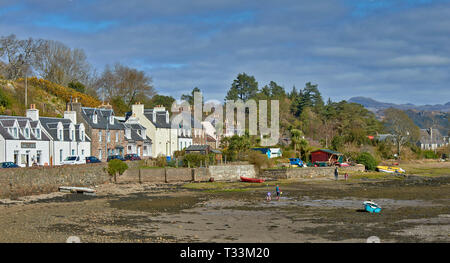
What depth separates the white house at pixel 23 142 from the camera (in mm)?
47562

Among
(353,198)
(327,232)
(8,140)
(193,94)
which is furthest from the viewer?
(193,94)

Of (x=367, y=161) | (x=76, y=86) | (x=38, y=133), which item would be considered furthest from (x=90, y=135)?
(x=367, y=161)

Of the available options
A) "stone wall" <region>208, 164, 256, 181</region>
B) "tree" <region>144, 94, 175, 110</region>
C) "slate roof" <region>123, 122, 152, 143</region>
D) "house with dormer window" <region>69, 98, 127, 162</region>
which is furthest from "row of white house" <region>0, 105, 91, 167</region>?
"tree" <region>144, 94, 175, 110</region>

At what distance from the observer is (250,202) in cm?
3947

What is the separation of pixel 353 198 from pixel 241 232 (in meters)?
19.7

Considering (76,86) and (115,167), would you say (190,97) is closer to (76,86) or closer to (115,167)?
(76,86)

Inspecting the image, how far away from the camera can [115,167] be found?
2219 inches

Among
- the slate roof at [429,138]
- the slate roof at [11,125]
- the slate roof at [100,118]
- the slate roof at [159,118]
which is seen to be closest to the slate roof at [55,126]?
the slate roof at [11,125]

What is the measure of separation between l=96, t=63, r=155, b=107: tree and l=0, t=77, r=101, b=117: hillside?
1692 centimetres

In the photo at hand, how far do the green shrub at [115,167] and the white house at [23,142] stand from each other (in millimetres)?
6742

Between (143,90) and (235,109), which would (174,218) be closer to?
(143,90)

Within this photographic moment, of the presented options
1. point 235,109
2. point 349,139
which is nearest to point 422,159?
point 349,139

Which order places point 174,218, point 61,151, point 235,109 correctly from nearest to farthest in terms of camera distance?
point 174,218 < point 61,151 < point 235,109

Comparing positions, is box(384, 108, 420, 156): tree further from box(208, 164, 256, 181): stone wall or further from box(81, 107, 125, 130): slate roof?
box(81, 107, 125, 130): slate roof
